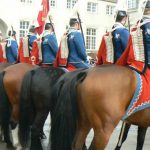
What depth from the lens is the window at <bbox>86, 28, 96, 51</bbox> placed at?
40359mm

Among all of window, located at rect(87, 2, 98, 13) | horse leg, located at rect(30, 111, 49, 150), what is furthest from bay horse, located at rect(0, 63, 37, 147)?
window, located at rect(87, 2, 98, 13)

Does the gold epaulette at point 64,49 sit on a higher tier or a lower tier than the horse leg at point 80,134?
higher

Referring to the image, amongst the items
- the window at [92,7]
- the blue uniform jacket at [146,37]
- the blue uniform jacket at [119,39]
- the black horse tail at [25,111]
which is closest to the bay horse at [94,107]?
the blue uniform jacket at [146,37]

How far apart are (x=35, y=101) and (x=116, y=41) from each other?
196cm

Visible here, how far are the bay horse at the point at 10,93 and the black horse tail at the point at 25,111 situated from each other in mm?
357

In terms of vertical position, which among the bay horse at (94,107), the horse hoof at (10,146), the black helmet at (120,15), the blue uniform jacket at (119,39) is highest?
the black helmet at (120,15)

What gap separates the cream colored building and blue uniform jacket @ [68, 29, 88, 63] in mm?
20072

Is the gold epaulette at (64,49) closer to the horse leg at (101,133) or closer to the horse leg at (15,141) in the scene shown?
the horse leg at (15,141)

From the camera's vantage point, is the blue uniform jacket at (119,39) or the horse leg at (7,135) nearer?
the blue uniform jacket at (119,39)

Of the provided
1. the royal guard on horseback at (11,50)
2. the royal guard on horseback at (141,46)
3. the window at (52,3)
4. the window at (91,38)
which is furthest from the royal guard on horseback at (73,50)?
the window at (91,38)

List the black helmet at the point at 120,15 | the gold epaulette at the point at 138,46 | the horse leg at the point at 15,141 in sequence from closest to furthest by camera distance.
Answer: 1. the gold epaulette at the point at 138,46
2. the black helmet at the point at 120,15
3. the horse leg at the point at 15,141

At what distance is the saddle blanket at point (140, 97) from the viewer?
219 inches

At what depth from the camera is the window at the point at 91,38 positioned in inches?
1589

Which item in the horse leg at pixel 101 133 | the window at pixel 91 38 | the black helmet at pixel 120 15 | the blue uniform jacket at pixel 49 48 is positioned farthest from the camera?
the window at pixel 91 38
